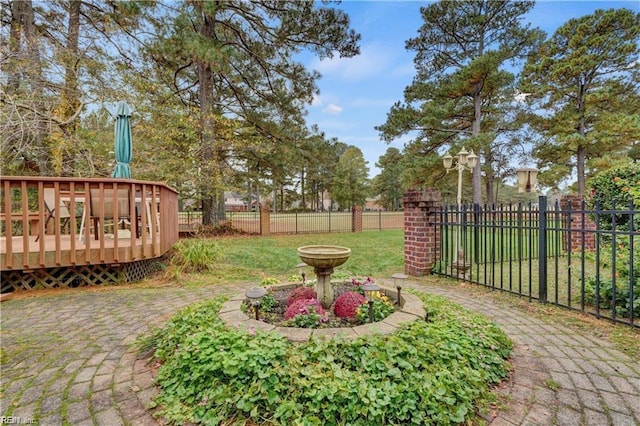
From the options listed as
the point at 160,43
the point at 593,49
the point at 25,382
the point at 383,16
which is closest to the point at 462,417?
the point at 25,382

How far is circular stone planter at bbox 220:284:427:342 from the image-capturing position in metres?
2.22

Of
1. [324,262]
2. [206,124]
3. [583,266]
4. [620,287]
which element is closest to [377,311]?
[324,262]

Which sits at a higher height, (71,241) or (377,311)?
(71,241)

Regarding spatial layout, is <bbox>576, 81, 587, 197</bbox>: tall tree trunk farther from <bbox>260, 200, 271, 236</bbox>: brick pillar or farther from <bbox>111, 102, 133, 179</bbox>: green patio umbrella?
<bbox>111, 102, 133, 179</bbox>: green patio umbrella

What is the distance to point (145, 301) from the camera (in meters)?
3.90

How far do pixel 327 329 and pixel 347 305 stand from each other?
601mm

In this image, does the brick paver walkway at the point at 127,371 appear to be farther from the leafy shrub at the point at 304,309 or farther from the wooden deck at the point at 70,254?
the leafy shrub at the point at 304,309

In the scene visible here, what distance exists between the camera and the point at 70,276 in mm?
4504

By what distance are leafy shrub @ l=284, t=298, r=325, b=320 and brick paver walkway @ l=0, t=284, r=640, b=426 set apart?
1.15m

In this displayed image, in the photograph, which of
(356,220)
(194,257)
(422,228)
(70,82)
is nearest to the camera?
(422,228)

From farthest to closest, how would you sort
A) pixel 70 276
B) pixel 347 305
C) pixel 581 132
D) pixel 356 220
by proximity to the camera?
pixel 356 220
pixel 581 132
pixel 70 276
pixel 347 305

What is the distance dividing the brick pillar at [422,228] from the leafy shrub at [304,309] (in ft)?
10.3

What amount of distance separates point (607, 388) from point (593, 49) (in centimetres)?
1619

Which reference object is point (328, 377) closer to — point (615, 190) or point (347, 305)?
point (347, 305)
